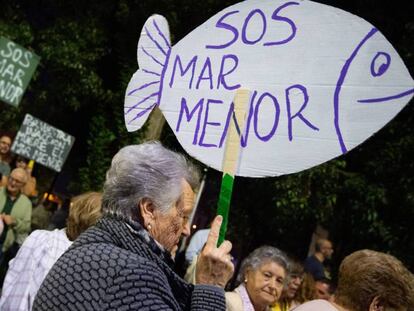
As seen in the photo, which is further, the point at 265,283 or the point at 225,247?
the point at 265,283

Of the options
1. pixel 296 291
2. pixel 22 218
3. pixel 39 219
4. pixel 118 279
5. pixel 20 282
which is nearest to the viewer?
pixel 118 279

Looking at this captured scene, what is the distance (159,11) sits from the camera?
25.3 ft

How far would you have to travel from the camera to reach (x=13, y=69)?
6.35 meters

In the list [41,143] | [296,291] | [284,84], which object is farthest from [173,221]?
[41,143]

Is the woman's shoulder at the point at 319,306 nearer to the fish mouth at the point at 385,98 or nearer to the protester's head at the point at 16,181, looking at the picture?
the fish mouth at the point at 385,98

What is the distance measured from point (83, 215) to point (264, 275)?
112 centimetres

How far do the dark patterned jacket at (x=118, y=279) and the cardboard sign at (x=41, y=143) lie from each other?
5.77 metres

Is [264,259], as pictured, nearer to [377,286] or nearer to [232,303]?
[232,303]

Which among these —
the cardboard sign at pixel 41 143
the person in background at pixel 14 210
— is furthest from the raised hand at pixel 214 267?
the cardboard sign at pixel 41 143

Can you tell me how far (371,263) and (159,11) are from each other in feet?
20.6

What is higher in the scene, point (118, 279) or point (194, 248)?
point (194, 248)

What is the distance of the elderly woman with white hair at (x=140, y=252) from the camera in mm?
1284

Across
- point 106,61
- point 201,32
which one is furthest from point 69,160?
point 201,32

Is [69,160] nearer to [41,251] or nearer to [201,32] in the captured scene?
[41,251]
